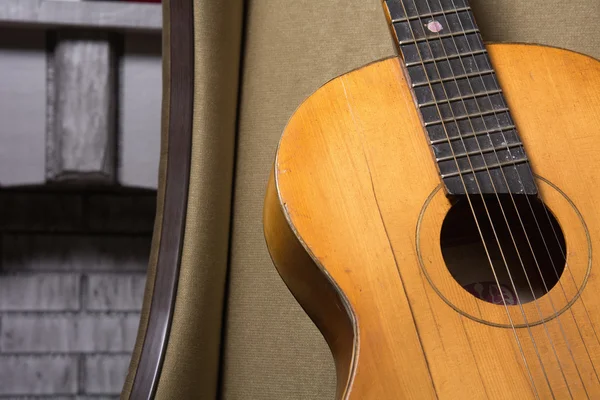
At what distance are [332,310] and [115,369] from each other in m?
0.98

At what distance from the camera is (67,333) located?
142cm

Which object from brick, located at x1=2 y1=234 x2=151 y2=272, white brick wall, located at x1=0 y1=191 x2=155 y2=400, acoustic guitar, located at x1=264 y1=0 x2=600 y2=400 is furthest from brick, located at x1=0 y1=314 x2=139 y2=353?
acoustic guitar, located at x1=264 y1=0 x2=600 y2=400

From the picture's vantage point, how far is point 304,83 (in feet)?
2.88

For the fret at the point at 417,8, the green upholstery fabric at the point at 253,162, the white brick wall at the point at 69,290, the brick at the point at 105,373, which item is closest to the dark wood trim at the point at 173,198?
the green upholstery fabric at the point at 253,162

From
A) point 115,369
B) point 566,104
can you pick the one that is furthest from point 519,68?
point 115,369

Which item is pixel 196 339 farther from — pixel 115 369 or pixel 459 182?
pixel 115 369

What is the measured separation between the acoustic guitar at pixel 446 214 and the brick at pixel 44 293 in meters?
0.92

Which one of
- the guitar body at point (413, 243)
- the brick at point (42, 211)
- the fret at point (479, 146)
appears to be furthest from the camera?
the brick at point (42, 211)

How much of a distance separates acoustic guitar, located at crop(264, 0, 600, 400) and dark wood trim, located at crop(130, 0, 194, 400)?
15cm

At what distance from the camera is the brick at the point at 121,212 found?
4.68ft

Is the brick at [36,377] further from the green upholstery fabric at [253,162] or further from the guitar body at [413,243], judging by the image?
the guitar body at [413,243]

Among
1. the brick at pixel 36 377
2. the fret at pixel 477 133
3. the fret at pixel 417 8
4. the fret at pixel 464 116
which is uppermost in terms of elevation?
the fret at pixel 417 8

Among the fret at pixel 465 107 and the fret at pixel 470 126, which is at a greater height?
the fret at pixel 465 107

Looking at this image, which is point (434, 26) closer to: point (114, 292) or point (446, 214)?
point (446, 214)
